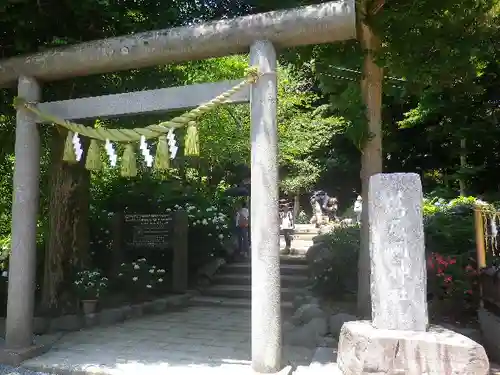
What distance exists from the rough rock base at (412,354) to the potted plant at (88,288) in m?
4.79

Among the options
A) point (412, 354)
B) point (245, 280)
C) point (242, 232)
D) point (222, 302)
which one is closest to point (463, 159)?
point (242, 232)

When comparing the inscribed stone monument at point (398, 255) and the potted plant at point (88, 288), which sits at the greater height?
the inscribed stone monument at point (398, 255)

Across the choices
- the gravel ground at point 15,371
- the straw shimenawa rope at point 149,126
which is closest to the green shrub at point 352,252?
the straw shimenawa rope at point 149,126

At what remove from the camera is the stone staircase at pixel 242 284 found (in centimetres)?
902

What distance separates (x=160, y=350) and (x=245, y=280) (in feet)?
15.5

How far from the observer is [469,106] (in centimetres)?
1155

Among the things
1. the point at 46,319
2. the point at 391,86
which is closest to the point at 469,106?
the point at 391,86

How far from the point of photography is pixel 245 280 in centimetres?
1021

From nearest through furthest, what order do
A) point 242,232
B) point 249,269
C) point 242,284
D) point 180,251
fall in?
point 180,251
point 242,284
point 249,269
point 242,232

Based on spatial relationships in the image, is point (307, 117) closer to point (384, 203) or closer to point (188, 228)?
point (188, 228)

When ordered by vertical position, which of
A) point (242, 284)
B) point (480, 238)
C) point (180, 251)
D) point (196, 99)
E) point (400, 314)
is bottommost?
point (242, 284)

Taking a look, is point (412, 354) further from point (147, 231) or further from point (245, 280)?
point (147, 231)

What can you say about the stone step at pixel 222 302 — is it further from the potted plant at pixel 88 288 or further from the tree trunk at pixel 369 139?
the tree trunk at pixel 369 139

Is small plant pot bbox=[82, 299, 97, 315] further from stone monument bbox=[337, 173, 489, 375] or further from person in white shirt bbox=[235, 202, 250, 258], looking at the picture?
person in white shirt bbox=[235, 202, 250, 258]
